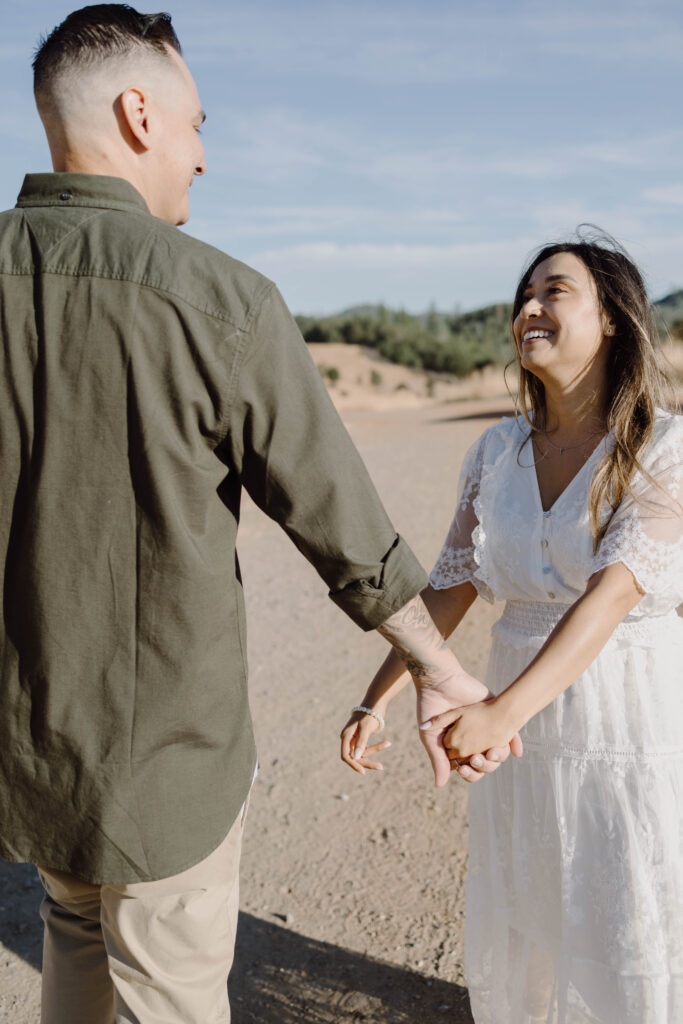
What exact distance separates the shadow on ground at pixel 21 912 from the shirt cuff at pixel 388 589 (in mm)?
2154

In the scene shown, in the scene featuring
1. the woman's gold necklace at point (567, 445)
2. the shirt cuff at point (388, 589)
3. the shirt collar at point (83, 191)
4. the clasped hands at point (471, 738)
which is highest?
the shirt collar at point (83, 191)

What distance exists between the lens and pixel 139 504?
157cm

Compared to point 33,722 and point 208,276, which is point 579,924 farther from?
point 208,276

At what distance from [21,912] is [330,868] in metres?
1.17

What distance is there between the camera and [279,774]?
443 centimetres

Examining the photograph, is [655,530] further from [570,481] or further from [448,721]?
[448,721]

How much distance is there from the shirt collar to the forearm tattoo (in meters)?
0.90

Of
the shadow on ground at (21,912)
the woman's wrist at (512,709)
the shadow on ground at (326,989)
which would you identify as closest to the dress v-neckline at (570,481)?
the woman's wrist at (512,709)

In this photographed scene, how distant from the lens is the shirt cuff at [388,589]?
1744 millimetres

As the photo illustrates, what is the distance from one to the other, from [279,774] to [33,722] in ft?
9.62

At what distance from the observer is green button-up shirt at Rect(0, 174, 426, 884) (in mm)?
1530

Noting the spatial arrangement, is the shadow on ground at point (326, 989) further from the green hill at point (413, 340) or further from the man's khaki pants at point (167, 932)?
the green hill at point (413, 340)

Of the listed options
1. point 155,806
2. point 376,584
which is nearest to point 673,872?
point 376,584

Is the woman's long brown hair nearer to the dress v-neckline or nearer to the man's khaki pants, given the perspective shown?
the dress v-neckline
